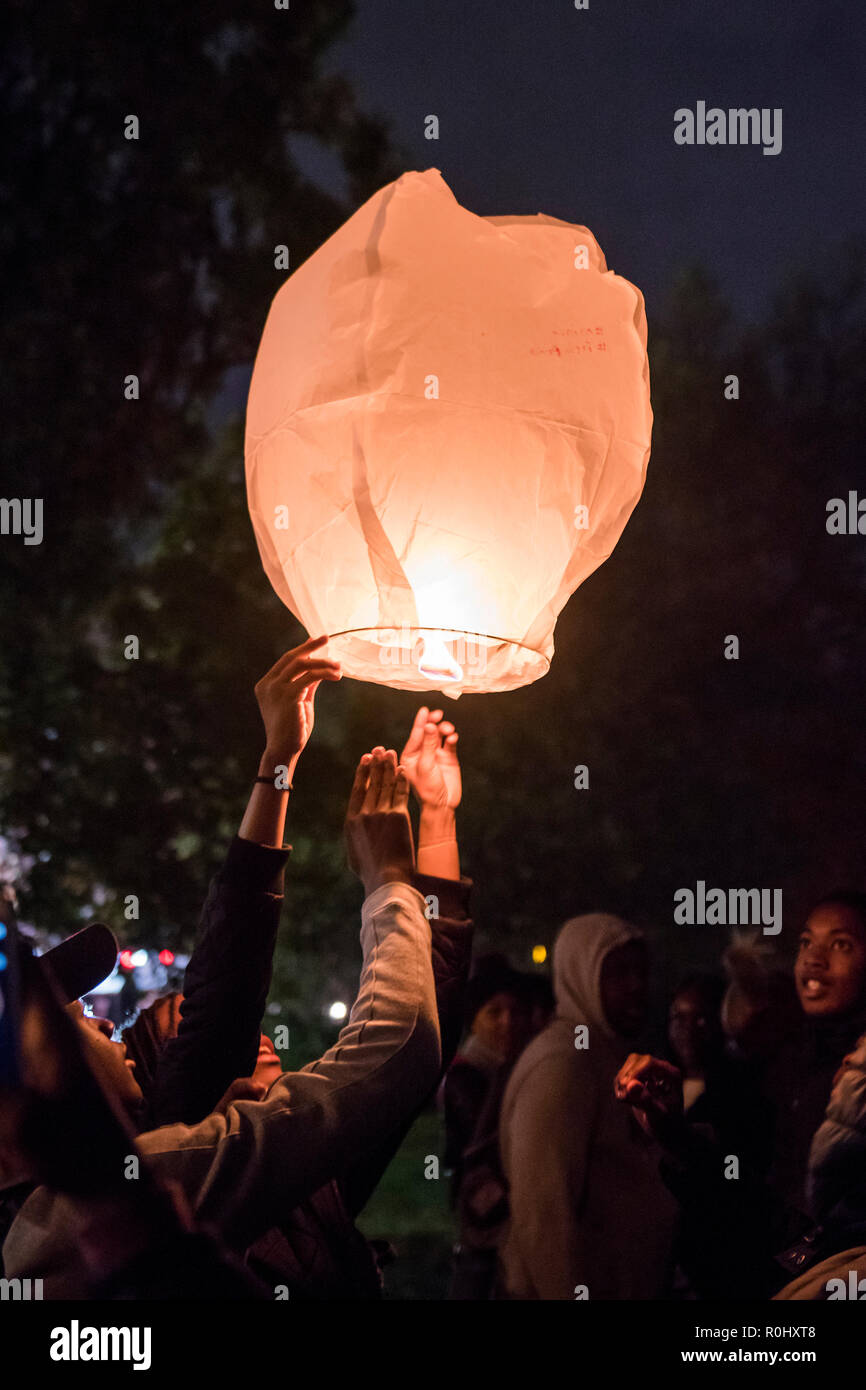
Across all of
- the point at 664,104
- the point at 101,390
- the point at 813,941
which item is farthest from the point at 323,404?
the point at 664,104

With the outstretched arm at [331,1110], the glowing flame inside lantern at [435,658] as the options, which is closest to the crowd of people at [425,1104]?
the outstretched arm at [331,1110]

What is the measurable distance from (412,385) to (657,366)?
444 cm

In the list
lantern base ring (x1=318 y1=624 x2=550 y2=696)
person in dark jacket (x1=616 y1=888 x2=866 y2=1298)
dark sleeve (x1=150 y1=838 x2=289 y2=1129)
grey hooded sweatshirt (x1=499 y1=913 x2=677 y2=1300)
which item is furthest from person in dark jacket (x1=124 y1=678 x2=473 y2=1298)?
grey hooded sweatshirt (x1=499 y1=913 x2=677 y2=1300)

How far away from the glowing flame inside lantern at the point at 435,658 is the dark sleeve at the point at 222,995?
0.33 m

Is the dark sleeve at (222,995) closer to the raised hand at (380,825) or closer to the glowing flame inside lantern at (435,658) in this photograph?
the raised hand at (380,825)

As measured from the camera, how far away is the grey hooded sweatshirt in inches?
96.8

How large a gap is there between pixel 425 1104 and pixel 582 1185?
1.27 meters

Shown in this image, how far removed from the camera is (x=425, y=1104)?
56.3 inches

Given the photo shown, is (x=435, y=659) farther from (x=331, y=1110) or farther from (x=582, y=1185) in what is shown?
(x=582, y=1185)

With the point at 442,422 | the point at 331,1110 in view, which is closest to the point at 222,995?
the point at 331,1110

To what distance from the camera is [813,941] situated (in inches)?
95.9

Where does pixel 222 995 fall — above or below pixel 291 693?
below

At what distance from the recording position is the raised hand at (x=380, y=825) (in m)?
1.36
